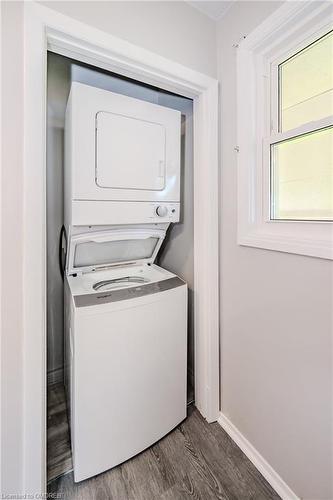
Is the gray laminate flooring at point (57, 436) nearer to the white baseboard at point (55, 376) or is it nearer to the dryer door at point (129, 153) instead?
the white baseboard at point (55, 376)

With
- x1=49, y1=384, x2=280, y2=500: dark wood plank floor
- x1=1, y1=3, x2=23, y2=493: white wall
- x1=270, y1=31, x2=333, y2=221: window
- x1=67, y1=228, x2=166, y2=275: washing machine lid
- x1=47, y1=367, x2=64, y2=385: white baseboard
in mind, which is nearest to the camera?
→ x1=1, y1=3, x2=23, y2=493: white wall

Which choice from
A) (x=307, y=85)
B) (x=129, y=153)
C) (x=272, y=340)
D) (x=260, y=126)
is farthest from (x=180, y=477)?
(x=307, y=85)

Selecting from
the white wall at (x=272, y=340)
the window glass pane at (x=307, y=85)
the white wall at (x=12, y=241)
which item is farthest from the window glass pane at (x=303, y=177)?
the white wall at (x=12, y=241)

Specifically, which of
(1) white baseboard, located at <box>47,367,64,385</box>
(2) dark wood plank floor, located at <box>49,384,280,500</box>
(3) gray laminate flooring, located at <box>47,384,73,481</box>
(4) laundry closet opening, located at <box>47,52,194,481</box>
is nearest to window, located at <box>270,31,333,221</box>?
(4) laundry closet opening, located at <box>47,52,194,481</box>

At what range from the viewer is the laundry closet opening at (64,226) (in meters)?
1.53

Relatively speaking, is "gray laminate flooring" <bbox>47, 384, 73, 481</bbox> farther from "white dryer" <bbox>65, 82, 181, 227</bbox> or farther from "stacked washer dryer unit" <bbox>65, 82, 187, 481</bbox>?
"white dryer" <bbox>65, 82, 181, 227</bbox>

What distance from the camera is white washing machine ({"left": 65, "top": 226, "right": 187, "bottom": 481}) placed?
3.71ft

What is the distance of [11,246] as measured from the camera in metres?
0.94

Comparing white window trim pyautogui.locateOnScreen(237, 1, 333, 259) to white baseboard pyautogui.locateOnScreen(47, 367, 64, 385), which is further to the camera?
white baseboard pyautogui.locateOnScreen(47, 367, 64, 385)

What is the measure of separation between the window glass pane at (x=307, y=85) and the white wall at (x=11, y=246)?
4.12 feet

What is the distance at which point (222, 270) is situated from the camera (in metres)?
1.50

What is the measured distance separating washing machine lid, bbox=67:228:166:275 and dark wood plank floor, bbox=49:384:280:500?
1155mm

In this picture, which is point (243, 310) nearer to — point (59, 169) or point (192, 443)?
point (192, 443)

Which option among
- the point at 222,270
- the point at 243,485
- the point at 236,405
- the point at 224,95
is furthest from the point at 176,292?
the point at 224,95
